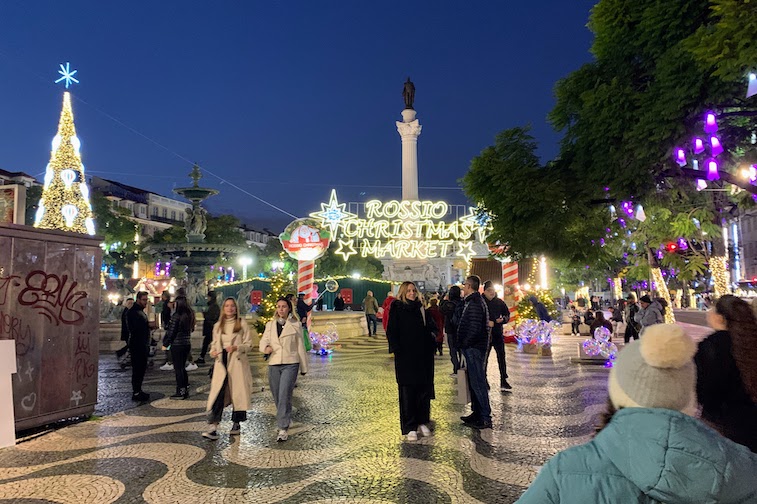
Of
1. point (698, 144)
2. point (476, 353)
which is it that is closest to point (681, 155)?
point (698, 144)

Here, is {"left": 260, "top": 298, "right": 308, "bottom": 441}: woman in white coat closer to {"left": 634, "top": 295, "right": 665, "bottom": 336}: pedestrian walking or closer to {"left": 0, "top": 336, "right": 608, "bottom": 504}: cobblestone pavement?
{"left": 0, "top": 336, "right": 608, "bottom": 504}: cobblestone pavement

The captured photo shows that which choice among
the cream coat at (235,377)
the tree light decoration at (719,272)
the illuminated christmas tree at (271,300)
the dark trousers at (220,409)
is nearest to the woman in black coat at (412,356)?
the cream coat at (235,377)

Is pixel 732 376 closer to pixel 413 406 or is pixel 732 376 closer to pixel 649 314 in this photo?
pixel 413 406

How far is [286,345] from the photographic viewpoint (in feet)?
22.3

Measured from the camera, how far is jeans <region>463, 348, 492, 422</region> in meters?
7.21

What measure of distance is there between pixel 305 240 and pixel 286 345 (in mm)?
12846

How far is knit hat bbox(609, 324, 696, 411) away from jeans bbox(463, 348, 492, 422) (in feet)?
18.2

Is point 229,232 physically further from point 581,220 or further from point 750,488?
point 750,488

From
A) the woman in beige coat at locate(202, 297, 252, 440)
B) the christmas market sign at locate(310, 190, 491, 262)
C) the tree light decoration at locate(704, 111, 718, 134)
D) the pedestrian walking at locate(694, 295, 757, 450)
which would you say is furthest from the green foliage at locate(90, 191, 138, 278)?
the pedestrian walking at locate(694, 295, 757, 450)

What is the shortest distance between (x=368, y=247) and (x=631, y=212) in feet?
59.0

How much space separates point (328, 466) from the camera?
5594 millimetres

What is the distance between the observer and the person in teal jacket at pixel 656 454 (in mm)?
1562

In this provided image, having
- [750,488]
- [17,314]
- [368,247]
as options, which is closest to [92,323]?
[17,314]

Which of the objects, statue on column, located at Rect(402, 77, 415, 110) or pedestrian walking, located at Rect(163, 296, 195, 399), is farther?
statue on column, located at Rect(402, 77, 415, 110)
